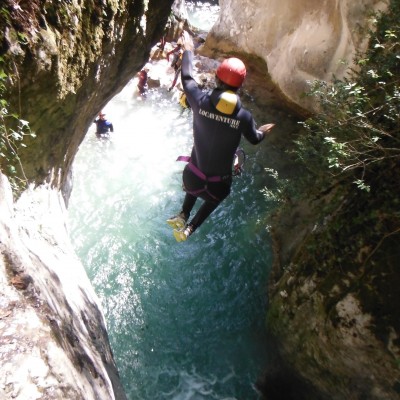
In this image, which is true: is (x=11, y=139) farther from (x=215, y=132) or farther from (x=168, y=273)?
(x=168, y=273)

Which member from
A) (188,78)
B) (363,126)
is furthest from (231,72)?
(363,126)

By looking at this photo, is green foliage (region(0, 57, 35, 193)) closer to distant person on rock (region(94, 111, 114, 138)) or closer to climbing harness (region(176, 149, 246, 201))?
climbing harness (region(176, 149, 246, 201))

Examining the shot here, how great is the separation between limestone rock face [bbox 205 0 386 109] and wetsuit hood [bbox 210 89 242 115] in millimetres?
1860

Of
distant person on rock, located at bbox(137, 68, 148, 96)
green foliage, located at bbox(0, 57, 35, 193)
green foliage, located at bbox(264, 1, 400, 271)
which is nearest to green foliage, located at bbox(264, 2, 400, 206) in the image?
green foliage, located at bbox(264, 1, 400, 271)

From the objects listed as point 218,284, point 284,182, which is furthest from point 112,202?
point 284,182

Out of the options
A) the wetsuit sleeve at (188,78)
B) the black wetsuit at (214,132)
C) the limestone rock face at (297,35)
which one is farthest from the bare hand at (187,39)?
the black wetsuit at (214,132)

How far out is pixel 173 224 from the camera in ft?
16.6

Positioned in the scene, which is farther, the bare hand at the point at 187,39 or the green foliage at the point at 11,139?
the bare hand at the point at 187,39

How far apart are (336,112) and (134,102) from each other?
342 inches

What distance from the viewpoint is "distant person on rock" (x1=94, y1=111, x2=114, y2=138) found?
31.8ft

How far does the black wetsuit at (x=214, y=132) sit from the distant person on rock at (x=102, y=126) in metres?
5.61

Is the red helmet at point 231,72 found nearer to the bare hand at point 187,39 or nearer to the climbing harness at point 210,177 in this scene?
the climbing harness at point 210,177

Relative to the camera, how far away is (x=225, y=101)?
393cm

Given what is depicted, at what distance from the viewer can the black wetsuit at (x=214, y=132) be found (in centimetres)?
405
